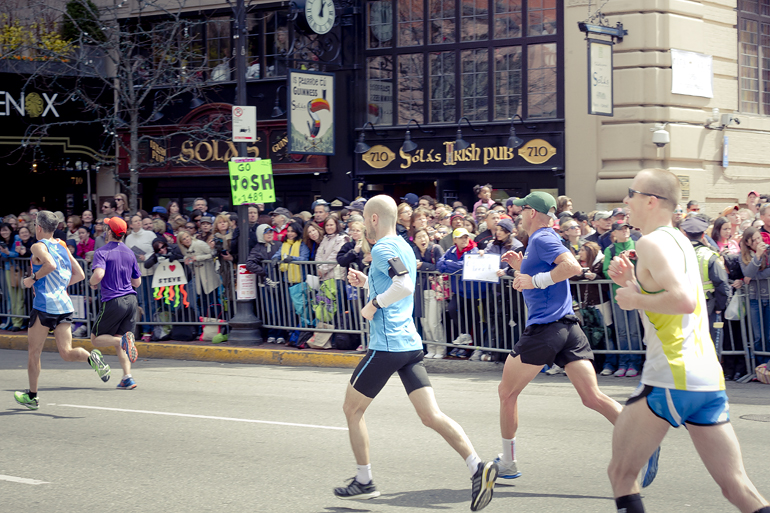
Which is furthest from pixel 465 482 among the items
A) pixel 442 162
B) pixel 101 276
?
pixel 442 162

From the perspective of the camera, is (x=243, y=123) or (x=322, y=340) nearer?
(x=322, y=340)

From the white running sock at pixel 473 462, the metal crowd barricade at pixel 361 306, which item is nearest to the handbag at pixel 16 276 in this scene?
the metal crowd barricade at pixel 361 306

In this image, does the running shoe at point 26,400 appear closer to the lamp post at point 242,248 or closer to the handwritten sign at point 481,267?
the lamp post at point 242,248

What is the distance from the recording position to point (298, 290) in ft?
41.6

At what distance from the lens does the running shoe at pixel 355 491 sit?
5367 millimetres

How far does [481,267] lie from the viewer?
11.1m

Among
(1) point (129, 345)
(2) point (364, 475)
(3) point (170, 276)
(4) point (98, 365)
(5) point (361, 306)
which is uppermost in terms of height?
(3) point (170, 276)

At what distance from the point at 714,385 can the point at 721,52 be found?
15389mm

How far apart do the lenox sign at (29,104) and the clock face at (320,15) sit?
22.7 feet

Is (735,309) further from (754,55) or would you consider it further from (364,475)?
(754,55)

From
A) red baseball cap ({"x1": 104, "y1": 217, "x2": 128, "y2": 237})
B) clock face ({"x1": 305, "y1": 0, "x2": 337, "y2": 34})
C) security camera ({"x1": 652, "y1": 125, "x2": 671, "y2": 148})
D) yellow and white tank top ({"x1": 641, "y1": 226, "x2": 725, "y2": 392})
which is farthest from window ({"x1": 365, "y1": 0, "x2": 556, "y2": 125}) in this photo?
yellow and white tank top ({"x1": 641, "y1": 226, "x2": 725, "y2": 392})

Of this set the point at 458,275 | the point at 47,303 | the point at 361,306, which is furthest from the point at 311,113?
the point at 47,303

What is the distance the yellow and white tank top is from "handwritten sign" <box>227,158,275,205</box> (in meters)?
9.24

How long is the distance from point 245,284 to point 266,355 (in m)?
1.25
